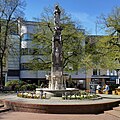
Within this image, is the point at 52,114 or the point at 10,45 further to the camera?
the point at 10,45

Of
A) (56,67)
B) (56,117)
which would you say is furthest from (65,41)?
(56,117)

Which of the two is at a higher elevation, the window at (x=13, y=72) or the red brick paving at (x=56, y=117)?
the window at (x=13, y=72)

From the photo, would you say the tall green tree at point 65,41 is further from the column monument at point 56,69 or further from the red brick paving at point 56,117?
the red brick paving at point 56,117

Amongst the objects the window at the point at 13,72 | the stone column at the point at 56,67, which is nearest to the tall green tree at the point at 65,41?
the stone column at the point at 56,67

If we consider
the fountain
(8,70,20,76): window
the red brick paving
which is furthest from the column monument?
(8,70,20,76): window

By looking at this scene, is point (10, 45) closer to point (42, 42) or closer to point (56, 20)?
point (42, 42)

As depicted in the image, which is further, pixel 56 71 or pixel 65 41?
pixel 65 41

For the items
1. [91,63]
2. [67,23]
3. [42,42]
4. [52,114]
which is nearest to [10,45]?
[42,42]

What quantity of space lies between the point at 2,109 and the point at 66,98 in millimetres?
4569

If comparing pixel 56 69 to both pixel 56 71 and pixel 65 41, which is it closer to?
pixel 56 71

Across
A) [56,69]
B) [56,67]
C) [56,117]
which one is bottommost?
[56,117]

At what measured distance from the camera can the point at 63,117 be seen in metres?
14.6

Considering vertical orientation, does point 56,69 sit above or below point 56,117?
above

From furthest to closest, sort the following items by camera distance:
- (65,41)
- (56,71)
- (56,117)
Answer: (65,41), (56,71), (56,117)
